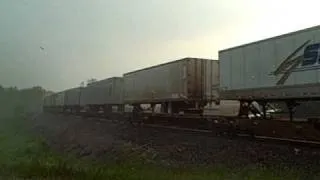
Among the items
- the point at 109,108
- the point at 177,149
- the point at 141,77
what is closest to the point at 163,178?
the point at 177,149

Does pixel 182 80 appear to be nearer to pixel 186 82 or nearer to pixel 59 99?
pixel 186 82

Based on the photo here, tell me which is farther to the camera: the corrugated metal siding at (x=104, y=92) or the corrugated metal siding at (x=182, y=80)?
the corrugated metal siding at (x=104, y=92)

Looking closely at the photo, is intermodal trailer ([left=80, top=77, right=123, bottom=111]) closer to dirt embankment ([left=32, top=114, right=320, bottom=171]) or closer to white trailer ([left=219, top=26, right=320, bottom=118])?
dirt embankment ([left=32, top=114, right=320, bottom=171])

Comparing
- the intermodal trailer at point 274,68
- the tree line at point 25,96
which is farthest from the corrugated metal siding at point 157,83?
the tree line at point 25,96

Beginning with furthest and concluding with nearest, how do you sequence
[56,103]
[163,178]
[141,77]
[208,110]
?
[56,103]
[141,77]
[208,110]
[163,178]

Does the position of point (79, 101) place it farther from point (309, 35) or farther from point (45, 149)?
point (309, 35)

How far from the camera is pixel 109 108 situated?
42.2 m

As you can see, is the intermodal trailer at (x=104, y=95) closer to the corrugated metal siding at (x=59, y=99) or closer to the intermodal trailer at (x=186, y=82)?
the intermodal trailer at (x=186, y=82)

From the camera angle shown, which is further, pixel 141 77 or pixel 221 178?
pixel 141 77

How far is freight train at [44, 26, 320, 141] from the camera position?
17.7 m

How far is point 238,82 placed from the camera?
2167 centimetres

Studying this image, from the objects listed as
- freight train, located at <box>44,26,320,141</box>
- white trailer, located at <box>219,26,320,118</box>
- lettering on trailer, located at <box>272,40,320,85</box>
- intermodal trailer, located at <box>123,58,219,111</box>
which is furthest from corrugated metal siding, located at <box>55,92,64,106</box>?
lettering on trailer, located at <box>272,40,320,85</box>

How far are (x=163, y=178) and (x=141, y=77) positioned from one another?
22.3 m

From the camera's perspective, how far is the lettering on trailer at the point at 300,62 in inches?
672
